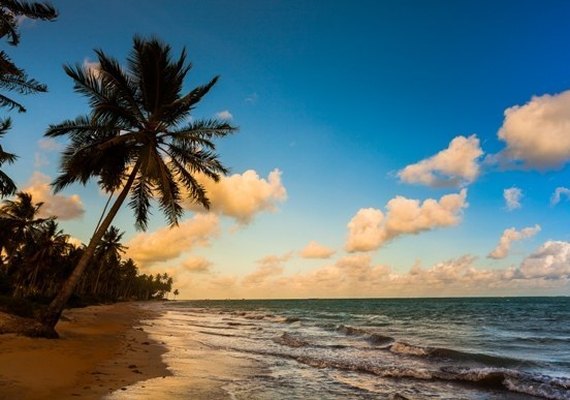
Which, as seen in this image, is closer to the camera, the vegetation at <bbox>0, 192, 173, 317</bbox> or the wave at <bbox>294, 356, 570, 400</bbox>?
the wave at <bbox>294, 356, 570, 400</bbox>

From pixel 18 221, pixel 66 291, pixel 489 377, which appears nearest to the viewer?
pixel 489 377

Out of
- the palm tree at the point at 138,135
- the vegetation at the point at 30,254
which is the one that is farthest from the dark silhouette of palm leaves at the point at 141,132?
the vegetation at the point at 30,254

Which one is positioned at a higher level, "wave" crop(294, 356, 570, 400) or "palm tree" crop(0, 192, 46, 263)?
"palm tree" crop(0, 192, 46, 263)

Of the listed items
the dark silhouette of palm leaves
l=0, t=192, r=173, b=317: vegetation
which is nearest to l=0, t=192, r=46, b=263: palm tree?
l=0, t=192, r=173, b=317: vegetation

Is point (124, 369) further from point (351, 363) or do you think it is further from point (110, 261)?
point (110, 261)

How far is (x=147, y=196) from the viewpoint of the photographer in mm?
17844

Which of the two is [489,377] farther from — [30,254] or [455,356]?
[30,254]

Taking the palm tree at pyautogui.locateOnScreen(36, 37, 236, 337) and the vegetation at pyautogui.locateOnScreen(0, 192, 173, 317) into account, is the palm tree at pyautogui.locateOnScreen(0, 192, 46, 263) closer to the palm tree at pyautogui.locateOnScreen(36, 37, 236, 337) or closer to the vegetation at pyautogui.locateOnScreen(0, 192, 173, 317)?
the vegetation at pyautogui.locateOnScreen(0, 192, 173, 317)

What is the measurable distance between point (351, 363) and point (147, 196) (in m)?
10.7

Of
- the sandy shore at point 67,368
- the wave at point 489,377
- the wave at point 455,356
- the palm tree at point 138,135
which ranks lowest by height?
the wave at point 455,356

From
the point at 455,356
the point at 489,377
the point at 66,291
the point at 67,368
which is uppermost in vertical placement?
the point at 66,291

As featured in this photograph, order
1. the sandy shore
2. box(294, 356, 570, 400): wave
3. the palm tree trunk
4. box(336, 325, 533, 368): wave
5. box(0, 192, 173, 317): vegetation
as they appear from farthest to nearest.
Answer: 1. box(0, 192, 173, 317): vegetation
2. box(336, 325, 533, 368): wave
3. the palm tree trunk
4. box(294, 356, 570, 400): wave
5. the sandy shore

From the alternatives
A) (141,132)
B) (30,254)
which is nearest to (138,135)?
(141,132)

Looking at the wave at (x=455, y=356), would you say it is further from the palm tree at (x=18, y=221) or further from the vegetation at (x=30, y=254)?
the palm tree at (x=18, y=221)
